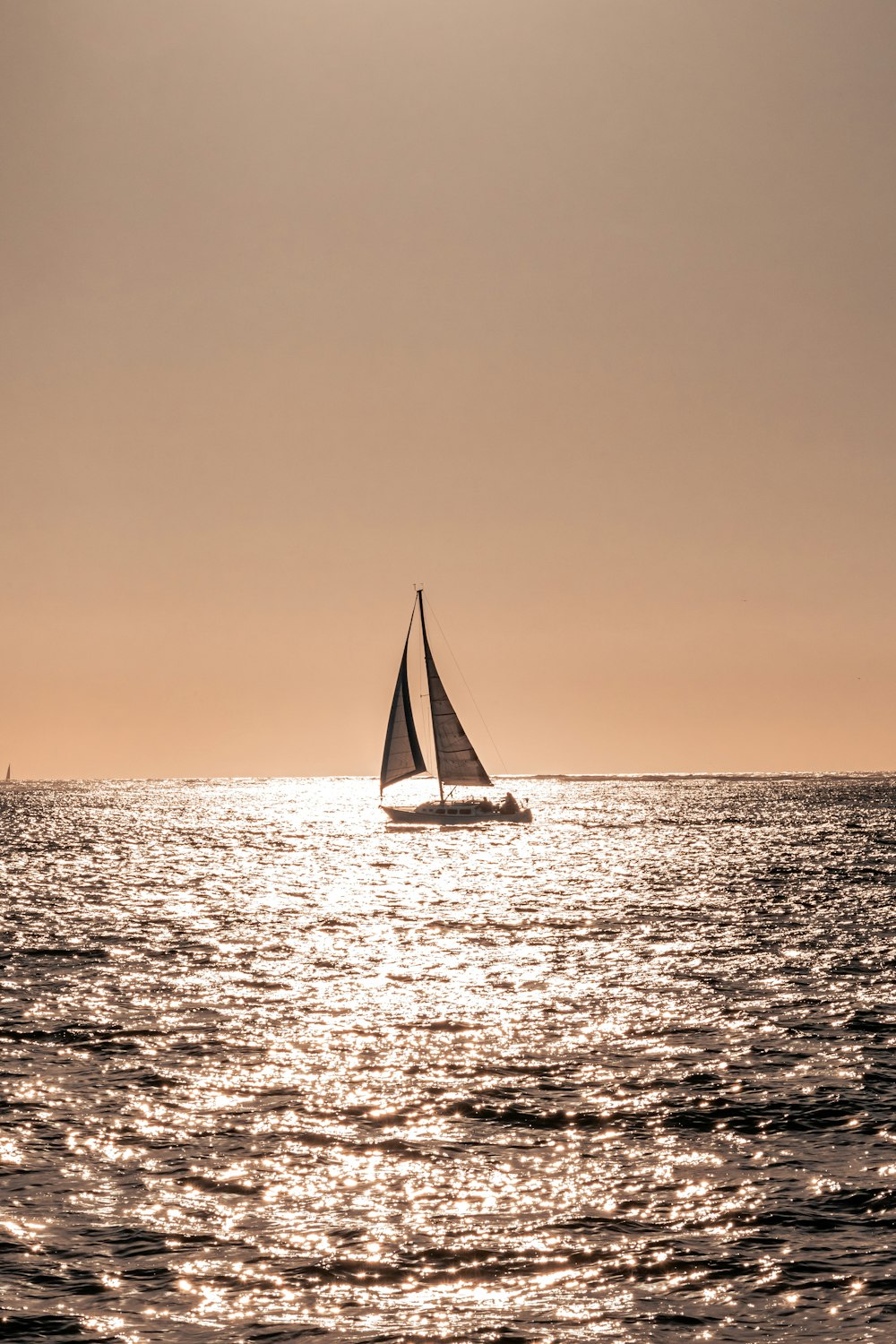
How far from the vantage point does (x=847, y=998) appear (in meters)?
34.2

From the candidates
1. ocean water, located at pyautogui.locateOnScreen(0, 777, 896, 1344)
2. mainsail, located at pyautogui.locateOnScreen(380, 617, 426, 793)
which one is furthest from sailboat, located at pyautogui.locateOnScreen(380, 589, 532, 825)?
ocean water, located at pyautogui.locateOnScreen(0, 777, 896, 1344)

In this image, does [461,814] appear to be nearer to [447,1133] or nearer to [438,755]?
[438,755]

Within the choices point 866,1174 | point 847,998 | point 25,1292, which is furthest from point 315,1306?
point 847,998

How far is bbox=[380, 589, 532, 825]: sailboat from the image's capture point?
372ft

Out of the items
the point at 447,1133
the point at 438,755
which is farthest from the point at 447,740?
the point at 447,1133

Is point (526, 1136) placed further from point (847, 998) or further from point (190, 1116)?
point (847, 998)

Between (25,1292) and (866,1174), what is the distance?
38.9 ft

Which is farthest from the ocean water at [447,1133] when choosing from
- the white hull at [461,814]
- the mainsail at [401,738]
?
the white hull at [461,814]

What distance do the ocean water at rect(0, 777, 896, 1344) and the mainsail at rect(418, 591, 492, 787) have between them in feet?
208

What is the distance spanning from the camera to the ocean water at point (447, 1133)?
47.2 feet

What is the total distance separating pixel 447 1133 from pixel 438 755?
97473mm

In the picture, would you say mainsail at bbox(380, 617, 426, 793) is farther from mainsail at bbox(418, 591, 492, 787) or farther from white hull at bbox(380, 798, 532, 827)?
white hull at bbox(380, 798, 532, 827)

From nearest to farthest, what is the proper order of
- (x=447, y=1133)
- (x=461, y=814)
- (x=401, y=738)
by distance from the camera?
1. (x=447, y=1133)
2. (x=401, y=738)
3. (x=461, y=814)

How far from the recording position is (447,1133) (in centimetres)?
2078
